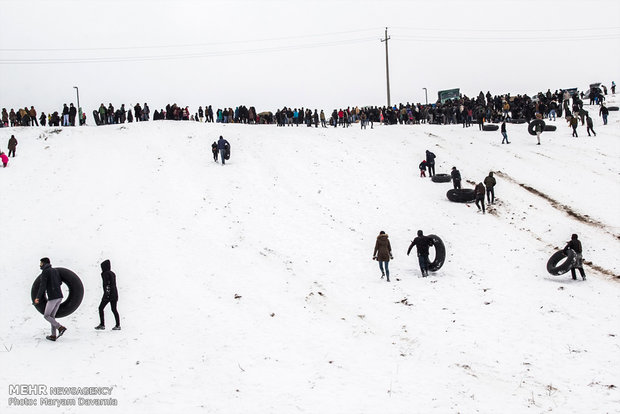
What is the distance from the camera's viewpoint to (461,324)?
1323 cm

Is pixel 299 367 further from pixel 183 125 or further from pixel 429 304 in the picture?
pixel 183 125

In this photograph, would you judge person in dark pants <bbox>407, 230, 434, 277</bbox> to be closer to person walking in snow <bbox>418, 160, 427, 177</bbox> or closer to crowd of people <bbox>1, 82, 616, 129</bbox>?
person walking in snow <bbox>418, 160, 427, 177</bbox>

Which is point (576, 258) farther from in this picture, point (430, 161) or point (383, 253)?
point (430, 161)

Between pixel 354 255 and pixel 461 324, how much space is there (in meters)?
5.80

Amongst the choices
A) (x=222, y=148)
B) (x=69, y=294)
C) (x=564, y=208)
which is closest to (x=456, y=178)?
(x=564, y=208)

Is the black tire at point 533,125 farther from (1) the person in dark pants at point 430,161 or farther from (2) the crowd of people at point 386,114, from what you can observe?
(1) the person in dark pants at point 430,161

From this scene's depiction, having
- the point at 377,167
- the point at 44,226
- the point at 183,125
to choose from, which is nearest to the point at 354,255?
the point at 377,167

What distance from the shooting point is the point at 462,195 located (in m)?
23.6

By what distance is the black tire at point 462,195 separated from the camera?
929 inches

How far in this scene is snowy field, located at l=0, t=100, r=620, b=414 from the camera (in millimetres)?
9992

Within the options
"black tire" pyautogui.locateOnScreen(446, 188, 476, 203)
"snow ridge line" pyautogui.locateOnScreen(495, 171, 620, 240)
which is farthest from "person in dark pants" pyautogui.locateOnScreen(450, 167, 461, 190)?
"snow ridge line" pyautogui.locateOnScreen(495, 171, 620, 240)

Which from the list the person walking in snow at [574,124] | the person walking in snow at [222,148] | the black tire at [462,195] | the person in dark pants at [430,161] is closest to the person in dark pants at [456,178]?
the black tire at [462,195]

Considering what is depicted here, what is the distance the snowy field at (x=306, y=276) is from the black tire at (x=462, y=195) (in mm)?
477

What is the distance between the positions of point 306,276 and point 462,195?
1096cm
